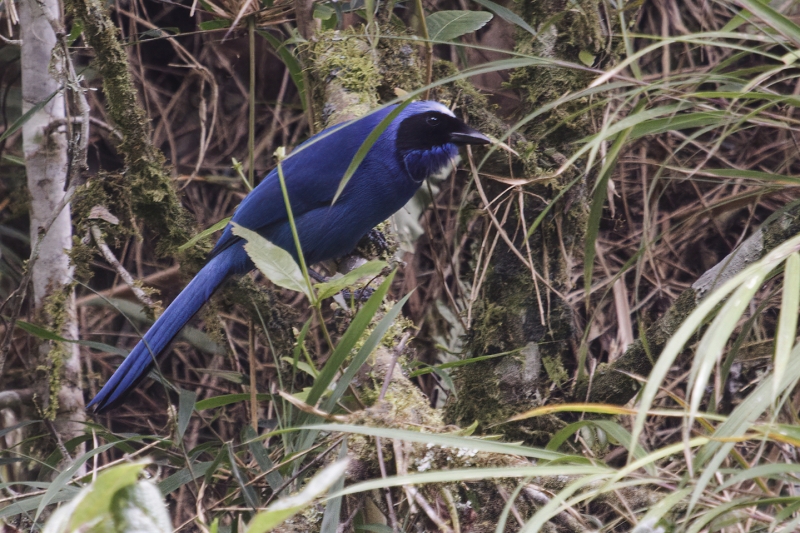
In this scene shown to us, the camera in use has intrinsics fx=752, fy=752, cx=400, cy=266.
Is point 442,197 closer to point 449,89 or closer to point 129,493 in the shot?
point 449,89

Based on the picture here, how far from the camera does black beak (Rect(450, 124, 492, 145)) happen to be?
2570 mm

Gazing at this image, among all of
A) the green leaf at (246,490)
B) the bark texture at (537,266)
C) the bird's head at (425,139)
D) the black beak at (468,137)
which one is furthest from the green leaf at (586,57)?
the green leaf at (246,490)

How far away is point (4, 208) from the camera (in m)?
3.71

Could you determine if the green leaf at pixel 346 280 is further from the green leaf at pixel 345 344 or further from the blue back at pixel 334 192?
the blue back at pixel 334 192

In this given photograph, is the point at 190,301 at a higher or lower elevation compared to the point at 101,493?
lower

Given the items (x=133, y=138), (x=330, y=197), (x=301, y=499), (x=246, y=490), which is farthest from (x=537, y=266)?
(x=301, y=499)

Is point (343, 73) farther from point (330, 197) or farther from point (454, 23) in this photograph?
point (330, 197)

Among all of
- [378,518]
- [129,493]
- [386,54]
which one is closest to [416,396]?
[378,518]

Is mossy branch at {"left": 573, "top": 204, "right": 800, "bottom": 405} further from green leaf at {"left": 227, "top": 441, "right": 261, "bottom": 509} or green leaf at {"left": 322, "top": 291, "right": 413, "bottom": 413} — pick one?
green leaf at {"left": 227, "top": 441, "right": 261, "bottom": 509}

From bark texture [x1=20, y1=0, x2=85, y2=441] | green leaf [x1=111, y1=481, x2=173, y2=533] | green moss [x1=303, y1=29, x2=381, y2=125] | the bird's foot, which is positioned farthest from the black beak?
green leaf [x1=111, y1=481, x2=173, y2=533]

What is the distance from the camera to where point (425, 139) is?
9.21ft

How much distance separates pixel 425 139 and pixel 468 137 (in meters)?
0.25

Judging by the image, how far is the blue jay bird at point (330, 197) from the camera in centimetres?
257

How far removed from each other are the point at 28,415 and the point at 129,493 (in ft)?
7.86
